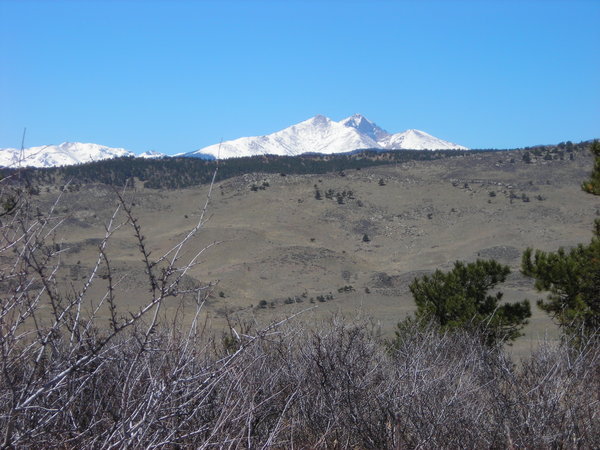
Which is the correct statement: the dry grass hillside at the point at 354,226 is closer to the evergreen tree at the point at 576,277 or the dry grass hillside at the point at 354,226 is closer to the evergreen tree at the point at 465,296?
the evergreen tree at the point at 465,296

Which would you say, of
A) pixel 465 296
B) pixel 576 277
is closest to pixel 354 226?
pixel 465 296

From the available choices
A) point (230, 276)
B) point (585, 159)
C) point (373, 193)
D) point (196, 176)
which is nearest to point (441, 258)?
point (230, 276)

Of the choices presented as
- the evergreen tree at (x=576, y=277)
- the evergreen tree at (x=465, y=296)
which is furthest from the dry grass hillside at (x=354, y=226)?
the evergreen tree at (x=576, y=277)

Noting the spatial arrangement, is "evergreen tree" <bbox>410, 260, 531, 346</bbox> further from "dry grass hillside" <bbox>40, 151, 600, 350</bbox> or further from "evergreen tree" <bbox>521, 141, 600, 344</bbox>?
"dry grass hillside" <bbox>40, 151, 600, 350</bbox>

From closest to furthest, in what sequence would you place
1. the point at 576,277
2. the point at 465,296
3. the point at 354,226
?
the point at 576,277 < the point at 465,296 < the point at 354,226

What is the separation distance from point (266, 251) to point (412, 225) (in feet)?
54.2

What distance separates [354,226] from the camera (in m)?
67.3

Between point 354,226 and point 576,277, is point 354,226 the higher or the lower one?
the lower one

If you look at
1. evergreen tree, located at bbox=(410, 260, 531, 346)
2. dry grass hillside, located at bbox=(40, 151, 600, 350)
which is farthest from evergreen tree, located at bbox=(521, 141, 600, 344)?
dry grass hillside, located at bbox=(40, 151, 600, 350)

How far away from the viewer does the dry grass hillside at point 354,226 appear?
47438mm

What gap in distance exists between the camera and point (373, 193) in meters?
77.4

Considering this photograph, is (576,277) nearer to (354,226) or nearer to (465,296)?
(465,296)

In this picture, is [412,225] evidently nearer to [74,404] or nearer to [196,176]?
[196,176]

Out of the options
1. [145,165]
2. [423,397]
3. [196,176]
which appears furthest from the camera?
[145,165]
